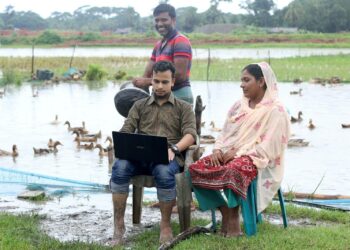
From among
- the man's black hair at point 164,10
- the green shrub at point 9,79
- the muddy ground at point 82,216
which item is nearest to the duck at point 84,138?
the muddy ground at point 82,216

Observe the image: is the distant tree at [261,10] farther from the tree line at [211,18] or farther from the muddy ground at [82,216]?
the muddy ground at [82,216]

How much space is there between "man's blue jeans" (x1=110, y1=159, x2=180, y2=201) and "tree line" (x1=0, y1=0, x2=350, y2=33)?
73.5m

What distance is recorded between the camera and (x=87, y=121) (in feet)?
59.1

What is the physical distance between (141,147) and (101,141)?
8.93 metres

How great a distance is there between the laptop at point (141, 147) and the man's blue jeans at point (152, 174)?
61mm

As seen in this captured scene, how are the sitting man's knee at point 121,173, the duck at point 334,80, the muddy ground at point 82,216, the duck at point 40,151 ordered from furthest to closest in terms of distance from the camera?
the duck at point 334,80
the duck at point 40,151
the muddy ground at point 82,216
the sitting man's knee at point 121,173

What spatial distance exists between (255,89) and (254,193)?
889 millimetres

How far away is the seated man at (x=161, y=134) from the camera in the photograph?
583 centimetres

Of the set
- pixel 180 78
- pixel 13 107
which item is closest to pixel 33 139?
pixel 13 107

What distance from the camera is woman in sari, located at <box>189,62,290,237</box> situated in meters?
5.73

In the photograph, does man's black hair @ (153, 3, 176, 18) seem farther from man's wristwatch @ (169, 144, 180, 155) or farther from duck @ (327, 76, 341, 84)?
duck @ (327, 76, 341, 84)

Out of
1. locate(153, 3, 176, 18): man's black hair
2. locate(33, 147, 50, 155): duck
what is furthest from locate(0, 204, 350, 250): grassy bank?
locate(33, 147, 50, 155): duck

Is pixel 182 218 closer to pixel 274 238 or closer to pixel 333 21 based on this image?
pixel 274 238

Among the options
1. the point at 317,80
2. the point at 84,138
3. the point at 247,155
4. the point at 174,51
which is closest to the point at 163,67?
the point at 174,51
